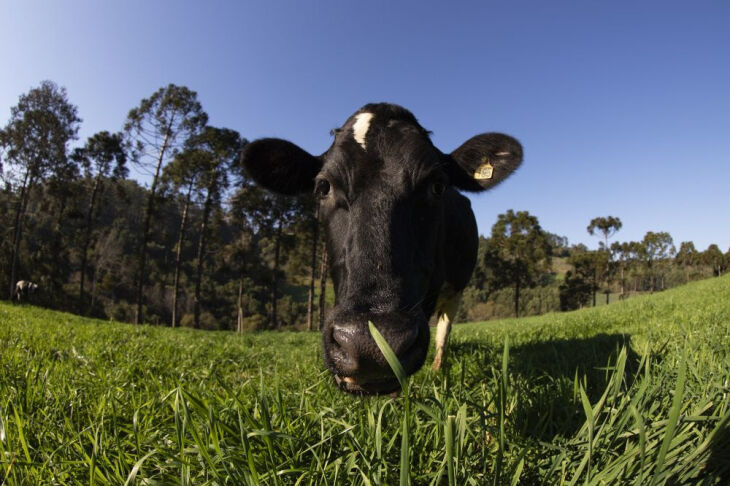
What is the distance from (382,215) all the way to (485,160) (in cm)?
209

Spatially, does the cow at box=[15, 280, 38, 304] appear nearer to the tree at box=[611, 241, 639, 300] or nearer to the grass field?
the grass field

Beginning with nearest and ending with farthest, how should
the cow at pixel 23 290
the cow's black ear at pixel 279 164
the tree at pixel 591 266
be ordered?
the cow's black ear at pixel 279 164
the cow at pixel 23 290
the tree at pixel 591 266

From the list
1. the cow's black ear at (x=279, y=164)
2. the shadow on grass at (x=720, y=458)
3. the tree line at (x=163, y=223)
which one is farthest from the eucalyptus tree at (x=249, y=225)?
the shadow on grass at (x=720, y=458)

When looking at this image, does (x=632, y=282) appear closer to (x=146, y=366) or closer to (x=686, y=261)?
(x=686, y=261)

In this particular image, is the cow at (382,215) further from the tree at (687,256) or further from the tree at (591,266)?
the tree at (687,256)

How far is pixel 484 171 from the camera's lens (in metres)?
3.83

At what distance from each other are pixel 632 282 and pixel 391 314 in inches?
4102

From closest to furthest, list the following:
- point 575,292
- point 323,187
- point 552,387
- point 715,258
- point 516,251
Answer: point 552,387 → point 323,187 → point 516,251 → point 575,292 → point 715,258

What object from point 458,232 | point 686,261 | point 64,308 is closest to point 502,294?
point 686,261

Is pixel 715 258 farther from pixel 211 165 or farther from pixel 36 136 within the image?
pixel 36 136

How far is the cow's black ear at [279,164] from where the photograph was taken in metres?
3.67

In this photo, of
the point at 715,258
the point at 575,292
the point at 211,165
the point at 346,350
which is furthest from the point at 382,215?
the point at 715,258

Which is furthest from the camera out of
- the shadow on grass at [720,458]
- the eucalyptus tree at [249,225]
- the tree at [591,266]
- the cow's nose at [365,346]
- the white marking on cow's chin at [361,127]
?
the tree at [591,266]

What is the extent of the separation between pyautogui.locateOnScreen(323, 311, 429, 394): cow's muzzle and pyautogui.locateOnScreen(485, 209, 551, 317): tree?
4931cm
